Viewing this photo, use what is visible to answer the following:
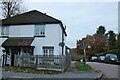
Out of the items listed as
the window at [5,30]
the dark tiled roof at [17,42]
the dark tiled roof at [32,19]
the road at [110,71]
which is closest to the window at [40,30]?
the dark tiled roof at [32,19]

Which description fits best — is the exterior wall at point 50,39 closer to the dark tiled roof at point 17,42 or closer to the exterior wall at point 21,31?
the dark tiled roof at point 17,42

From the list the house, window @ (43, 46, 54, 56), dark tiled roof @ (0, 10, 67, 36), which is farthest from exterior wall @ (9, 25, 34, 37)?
window @ (43, 46, 54, 56)

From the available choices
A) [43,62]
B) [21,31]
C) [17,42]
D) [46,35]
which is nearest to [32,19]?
[21,31]

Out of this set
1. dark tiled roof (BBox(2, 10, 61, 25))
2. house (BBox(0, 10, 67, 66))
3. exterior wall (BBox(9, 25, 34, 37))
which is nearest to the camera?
house (BBox(0, 10, 67, 66))

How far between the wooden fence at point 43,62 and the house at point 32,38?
16.5 ft

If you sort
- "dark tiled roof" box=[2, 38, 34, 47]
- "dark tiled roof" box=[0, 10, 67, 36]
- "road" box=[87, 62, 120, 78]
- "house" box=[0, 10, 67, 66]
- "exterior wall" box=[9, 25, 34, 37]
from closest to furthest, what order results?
"road" box=[87, 62, 120, 78], "dark tiled roof" box=[2, 38, 34, 47], "house" box=[0, 10, 67, 66], "dark tiled roof" box=[0, 10, 67, 36], "exterior wall" box=[9, 25, 34, 37]

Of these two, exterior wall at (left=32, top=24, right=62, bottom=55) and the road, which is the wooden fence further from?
exterior wall at (left=32, top=24, right=62, bottom=55)

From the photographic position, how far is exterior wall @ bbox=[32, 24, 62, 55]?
31125 millimetres

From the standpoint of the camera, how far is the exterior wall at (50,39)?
1225 inches

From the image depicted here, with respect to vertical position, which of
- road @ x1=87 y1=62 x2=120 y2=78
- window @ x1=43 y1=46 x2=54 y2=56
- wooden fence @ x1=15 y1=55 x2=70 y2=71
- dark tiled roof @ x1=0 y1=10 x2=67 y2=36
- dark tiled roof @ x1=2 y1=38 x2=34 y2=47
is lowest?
road @ x1=87 y1=62 x2=120 y2=78

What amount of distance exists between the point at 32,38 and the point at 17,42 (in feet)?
6.18

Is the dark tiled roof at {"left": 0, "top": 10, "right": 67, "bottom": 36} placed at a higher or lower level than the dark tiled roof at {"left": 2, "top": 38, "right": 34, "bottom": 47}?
higher

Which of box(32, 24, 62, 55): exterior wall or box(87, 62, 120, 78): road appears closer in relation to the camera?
box(87, 62, 120, 78): road

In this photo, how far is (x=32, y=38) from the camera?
31.7 meters
